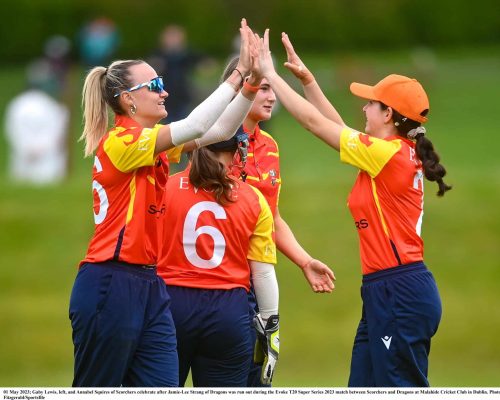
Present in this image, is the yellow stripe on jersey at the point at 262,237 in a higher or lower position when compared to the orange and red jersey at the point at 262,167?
lower

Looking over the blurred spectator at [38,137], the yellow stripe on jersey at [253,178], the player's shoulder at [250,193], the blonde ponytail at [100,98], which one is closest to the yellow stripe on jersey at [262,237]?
the player's shoulder at [250,193]

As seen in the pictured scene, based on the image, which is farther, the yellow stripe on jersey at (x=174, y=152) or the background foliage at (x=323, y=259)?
the background foliage at (x=323, y=259)

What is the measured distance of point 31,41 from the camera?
103 feet

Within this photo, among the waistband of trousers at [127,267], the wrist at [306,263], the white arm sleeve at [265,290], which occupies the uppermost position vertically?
the waistband of trousers at [127,267]

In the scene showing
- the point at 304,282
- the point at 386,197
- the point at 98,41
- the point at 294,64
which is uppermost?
the point at 98,41

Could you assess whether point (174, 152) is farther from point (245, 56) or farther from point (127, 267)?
point (127, 267)

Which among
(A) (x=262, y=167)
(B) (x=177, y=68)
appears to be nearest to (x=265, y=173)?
(A) (x=262, y=167)

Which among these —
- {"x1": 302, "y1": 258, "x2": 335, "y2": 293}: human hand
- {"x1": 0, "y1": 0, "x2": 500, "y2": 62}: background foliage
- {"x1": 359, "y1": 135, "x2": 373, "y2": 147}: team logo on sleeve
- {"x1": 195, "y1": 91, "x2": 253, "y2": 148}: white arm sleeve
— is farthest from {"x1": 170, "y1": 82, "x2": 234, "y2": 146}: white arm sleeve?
{"x1": 0, "y1": 0, "x2": 500, "y2": 62}: background foliage

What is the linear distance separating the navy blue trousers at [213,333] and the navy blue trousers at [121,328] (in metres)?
0.28

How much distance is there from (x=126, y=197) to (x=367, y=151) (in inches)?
51.6

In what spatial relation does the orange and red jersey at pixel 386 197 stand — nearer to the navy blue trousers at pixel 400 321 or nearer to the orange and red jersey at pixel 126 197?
the navy blue trousers at pixel 400 321

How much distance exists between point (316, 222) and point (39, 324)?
144 inches

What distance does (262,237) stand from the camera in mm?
6746

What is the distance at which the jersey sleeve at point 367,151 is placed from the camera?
6461mm
